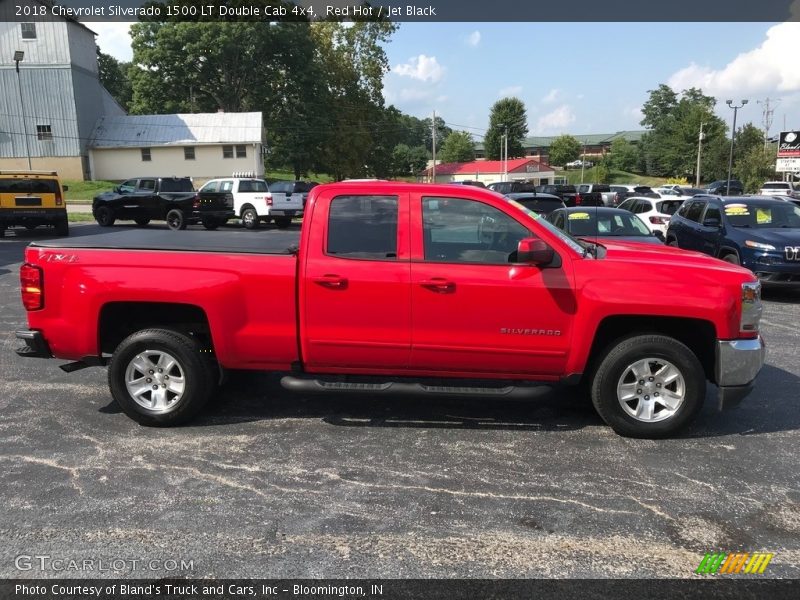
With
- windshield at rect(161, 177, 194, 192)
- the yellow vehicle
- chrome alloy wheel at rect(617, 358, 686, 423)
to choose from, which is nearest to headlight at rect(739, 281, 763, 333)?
chrome alloy wheel at rect(617, 358, 686, 423)

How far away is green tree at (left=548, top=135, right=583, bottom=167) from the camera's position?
12850 centimetres

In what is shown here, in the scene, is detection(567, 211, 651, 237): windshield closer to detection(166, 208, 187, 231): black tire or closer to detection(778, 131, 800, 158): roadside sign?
detection(166, 208, 187, 231): black tire

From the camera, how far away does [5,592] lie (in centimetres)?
287

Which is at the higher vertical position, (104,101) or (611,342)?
(104,101)

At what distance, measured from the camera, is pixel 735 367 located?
4434mm

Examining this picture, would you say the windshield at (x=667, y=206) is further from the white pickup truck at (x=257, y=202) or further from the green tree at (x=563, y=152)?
the green tree at (x=563, y=152)

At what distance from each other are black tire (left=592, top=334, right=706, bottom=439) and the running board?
56 centimetres

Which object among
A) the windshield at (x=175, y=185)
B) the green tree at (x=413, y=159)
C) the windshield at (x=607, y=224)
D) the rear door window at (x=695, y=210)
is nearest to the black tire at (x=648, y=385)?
the windshield at (x=607, y=224)

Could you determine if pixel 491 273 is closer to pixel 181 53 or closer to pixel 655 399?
pixel 655 399

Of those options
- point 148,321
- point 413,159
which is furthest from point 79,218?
point 413,159

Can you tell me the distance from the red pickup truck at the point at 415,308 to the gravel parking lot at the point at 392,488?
39 cm

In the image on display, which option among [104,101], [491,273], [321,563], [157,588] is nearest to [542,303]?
[491,273]

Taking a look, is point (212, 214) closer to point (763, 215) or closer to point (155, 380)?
point (763, 215)

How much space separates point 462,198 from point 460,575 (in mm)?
2650
